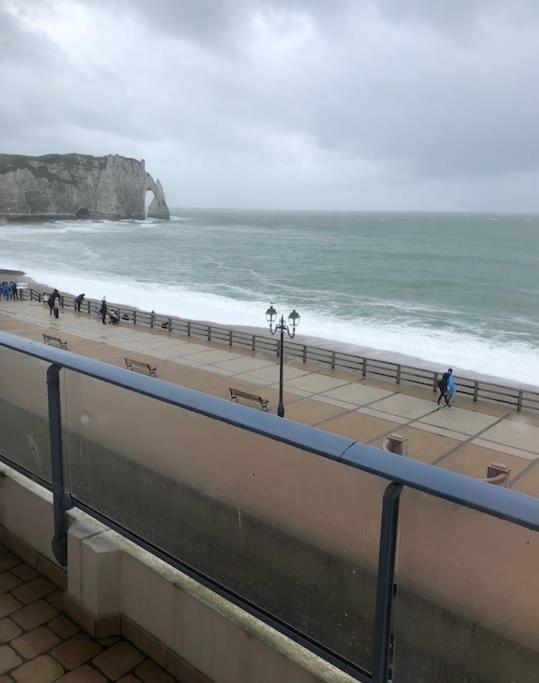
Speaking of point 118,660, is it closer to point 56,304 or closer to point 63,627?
point 63,627

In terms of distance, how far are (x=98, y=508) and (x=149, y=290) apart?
187ft

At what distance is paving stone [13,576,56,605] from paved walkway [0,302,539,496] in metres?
11.5

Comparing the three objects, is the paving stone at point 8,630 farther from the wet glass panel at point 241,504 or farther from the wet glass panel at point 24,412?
the wet glass panel at point 24,412

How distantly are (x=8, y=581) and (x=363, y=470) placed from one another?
94.0 inches

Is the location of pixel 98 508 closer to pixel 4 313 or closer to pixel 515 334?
pixel 4 313

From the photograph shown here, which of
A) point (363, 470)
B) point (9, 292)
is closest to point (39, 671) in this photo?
point (363, 470)

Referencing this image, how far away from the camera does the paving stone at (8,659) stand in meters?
2.70

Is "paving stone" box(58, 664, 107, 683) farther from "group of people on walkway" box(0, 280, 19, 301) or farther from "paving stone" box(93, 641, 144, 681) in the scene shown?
"group of people on walkway" box(0, 280, 19, 301)

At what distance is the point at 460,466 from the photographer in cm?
1389

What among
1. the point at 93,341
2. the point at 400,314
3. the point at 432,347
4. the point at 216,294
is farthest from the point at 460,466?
the point at 216,294

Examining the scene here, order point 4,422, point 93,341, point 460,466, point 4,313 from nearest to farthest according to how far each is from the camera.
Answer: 1. point 4,422
2. point 460,466
3. point 93,341
4. point 4,313

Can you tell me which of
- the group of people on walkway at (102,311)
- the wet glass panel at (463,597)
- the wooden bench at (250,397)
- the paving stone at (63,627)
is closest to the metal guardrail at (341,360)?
the group of people on walkway at (102,311)

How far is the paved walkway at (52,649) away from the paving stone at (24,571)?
0.10 metres

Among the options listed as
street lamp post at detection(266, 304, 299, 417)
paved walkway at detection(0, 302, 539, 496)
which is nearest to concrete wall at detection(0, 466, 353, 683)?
paved walkway at detection(0, 302, 539, 496)
